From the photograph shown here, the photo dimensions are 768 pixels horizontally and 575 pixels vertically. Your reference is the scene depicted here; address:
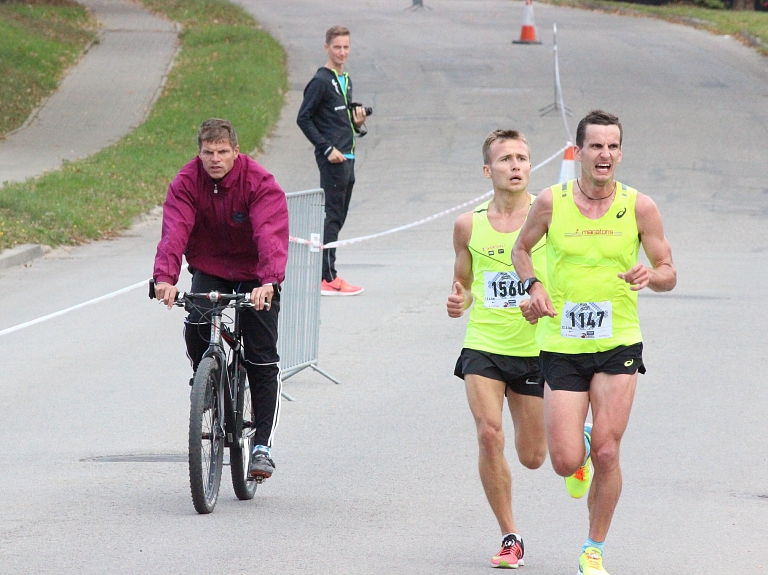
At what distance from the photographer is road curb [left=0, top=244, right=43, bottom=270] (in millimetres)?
14734

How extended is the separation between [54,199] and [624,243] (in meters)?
13.5

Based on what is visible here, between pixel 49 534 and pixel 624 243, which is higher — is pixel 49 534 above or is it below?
below

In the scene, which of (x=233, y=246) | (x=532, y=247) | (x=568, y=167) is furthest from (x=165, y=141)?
(x=532, y=247)

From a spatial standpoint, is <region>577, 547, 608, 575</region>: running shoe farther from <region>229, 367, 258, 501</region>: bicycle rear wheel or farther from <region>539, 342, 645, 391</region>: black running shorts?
<region>229, 367, 258, 501</region>: bicycle rear wheel

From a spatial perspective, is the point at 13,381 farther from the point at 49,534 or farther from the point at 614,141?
the point at 614,141

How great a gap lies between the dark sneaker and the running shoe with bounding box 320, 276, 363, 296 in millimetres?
6437

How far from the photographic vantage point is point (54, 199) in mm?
17609

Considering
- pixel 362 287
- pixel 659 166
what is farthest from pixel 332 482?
pixel 659 166

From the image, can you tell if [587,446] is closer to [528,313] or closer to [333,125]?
[528,313]

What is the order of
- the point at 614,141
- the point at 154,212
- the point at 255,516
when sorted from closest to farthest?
the point at 614,141 < the point at 255,516 < the point at 154,212

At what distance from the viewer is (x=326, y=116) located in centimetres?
Result: 1247

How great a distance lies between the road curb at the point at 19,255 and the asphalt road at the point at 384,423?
267mm

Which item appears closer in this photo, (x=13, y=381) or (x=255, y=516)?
(x=255, y=516)

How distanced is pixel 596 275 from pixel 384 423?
3.24 metres
